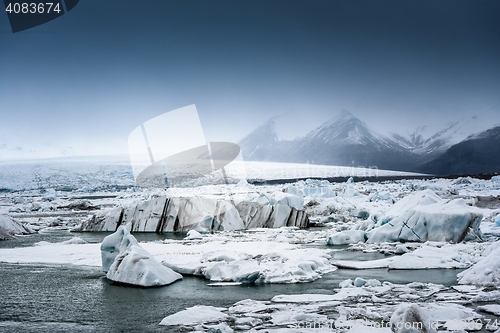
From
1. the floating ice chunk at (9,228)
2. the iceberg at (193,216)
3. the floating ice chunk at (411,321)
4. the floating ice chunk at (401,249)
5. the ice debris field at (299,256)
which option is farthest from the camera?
the iceberg at (193,216)

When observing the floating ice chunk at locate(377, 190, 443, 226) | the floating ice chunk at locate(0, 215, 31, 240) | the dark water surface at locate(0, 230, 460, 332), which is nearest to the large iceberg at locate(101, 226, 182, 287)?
the dark water surface at locate(0, 230, 460, 332)

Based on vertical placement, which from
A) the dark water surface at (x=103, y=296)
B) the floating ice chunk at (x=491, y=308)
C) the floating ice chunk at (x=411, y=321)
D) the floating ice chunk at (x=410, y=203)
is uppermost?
the floating ice chunk at (x=410, y=203)

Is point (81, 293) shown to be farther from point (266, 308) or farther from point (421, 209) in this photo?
point (421, 209)

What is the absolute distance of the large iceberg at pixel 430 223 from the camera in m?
13.5

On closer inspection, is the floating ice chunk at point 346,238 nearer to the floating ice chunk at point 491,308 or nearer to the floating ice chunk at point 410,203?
the floating ice chunk at point 410,203

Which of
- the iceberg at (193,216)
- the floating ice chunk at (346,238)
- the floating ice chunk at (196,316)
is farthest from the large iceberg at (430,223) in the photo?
the floating ice chunk at (196,316)

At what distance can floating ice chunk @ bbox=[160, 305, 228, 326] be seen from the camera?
6.37m

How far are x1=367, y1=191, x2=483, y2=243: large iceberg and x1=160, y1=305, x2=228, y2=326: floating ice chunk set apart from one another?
921cm

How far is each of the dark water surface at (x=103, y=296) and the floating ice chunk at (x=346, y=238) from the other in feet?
15.2

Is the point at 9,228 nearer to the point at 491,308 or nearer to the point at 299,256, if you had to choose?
the point at 299,256

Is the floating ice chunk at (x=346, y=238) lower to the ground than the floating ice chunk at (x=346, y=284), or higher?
lower

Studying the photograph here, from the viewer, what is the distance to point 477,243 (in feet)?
41.5

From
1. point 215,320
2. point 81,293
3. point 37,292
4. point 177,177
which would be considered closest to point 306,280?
point 215,320

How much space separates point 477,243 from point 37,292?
11657 millimetres
